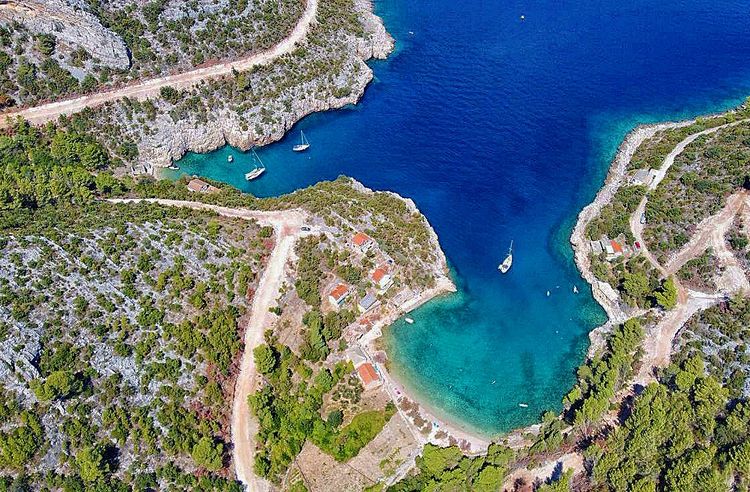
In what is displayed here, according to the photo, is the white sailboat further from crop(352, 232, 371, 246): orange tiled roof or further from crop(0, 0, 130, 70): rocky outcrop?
crop(0, 0, 130, 70): rocky outcrop

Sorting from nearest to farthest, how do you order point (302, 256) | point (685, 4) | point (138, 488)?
point (138, 488) → point (302, 256) → point (685, 4)

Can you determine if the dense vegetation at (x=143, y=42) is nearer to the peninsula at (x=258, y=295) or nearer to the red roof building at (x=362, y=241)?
the peninsula at (x=258, y=295)

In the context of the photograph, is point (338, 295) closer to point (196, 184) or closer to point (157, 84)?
point (196, 184)

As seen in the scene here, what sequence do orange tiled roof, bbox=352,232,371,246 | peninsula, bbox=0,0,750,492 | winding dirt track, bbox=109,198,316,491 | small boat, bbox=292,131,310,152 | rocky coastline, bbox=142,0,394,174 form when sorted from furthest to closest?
small boat, bbox=292,131,310,152 → rocky coastline, bbox=142,0,394,174 → orange tiled roof, bbox=352,232,371,246 → winding dirt track, bbox=109,198,316,491 → peninsula, bbox=0,0,750,492

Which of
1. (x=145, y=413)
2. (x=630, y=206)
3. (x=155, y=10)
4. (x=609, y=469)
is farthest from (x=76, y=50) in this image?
(x=609, y=469)

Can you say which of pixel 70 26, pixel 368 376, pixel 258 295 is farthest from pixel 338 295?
pixel 70 26

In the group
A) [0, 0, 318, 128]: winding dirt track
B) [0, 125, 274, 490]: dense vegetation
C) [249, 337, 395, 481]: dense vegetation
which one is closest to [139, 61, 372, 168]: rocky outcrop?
[0, 0, 318, 128]: winding dirt track

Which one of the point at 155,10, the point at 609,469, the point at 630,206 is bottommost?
the point at 609,469

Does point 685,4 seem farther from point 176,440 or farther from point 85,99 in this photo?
point 176,440
